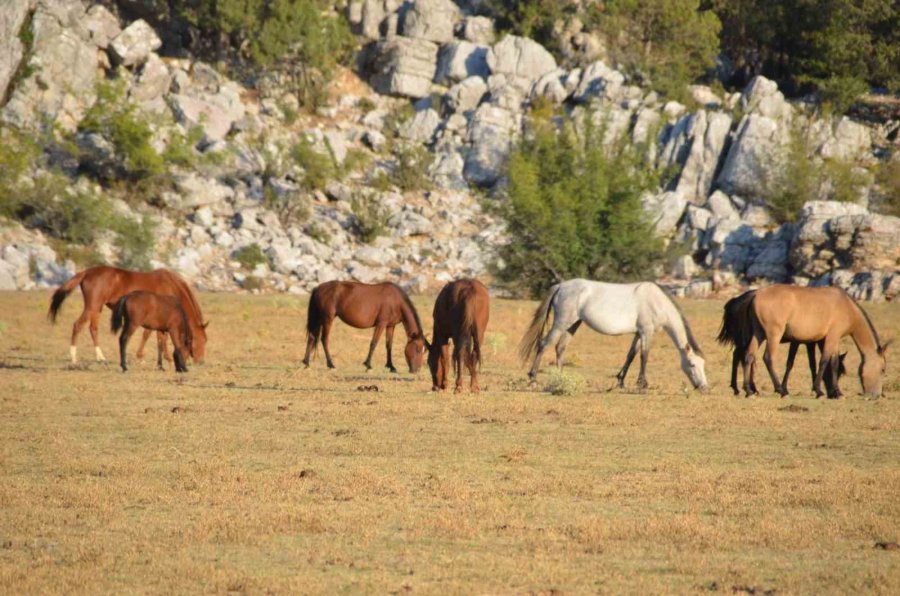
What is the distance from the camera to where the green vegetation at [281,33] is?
65.8m

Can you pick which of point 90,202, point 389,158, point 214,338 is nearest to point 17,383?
point 214,338

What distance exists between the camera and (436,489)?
9.99 m

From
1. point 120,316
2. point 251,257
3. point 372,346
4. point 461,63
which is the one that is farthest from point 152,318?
point 461,63

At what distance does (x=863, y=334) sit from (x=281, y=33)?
5315 centimetres

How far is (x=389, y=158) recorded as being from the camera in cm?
6134

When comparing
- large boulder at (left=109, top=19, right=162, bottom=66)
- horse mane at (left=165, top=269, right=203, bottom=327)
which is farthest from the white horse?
large boulder at (left=109, top=19, right=162, bottom=66)

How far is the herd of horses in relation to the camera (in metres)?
16.4

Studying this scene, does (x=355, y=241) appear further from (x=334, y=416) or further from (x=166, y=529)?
(x=166, y=529)

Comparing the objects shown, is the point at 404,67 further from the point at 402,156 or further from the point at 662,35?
the point at 662,35

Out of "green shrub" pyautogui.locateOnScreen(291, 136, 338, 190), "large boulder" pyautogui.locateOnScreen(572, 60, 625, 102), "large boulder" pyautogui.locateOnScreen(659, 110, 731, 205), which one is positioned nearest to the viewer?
"large boulder" pyautogui.locateOnScreen(659, 110, 731, 205)

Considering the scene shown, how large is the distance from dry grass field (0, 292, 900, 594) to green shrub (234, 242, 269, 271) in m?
30.0

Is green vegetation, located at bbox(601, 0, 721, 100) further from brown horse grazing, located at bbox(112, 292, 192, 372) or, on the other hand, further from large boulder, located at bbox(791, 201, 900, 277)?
brown horse grazing, located at bbox(112, 292, 192, 372)

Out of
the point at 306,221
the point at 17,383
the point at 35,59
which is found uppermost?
the point at 35,59

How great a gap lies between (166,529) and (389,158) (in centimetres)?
5357
